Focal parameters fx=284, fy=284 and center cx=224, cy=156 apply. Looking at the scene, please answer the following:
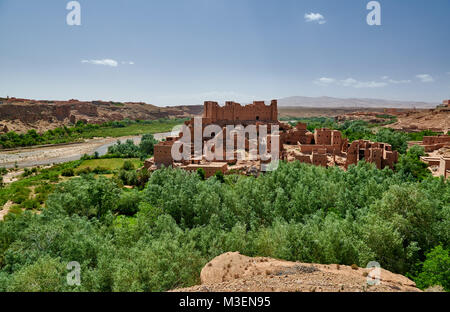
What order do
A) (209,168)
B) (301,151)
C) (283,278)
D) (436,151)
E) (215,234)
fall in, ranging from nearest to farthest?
1. (283,278)
2. (215,234)
3. (209,168)
4. (301,151)
5. (436,151)

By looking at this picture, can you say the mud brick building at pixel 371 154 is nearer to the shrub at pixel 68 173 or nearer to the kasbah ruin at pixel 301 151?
the kasbah ruin at pixel 301 151

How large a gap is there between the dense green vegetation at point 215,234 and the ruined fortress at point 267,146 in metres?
6.72

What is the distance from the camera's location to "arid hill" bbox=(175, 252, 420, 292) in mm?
6832

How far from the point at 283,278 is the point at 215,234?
6.97 m

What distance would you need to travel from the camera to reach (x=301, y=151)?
3231 centimetres

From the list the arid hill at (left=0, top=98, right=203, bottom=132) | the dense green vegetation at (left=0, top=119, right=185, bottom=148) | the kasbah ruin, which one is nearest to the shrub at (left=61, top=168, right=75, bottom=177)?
the kasbah ruin

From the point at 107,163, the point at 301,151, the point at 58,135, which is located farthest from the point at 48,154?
the point at 301,151

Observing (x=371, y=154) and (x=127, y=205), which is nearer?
(x=127, y=205)

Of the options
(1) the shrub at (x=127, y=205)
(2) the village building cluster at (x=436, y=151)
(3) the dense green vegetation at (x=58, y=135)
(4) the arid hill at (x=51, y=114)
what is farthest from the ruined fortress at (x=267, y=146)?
(4) the arid hill at (x=51, y=114)

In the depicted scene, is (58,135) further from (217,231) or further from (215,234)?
(215,234)

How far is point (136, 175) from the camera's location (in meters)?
31.6
